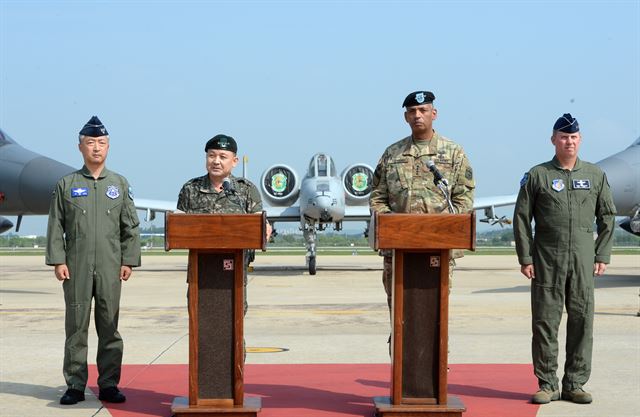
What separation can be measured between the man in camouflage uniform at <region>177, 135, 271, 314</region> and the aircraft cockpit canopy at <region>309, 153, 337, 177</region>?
21.1 metres

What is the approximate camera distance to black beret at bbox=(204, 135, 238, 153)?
5.85 metres

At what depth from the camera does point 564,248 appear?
612cm

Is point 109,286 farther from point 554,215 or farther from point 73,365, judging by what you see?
point 554,215

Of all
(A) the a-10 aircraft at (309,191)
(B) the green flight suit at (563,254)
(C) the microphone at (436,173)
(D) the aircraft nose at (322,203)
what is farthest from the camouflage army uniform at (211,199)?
(D) the aircraft nose at (322,203)

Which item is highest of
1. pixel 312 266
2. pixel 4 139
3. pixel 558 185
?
pixel 4 139

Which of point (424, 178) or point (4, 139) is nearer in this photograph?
point (424, 178)

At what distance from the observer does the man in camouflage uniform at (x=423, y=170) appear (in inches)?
235

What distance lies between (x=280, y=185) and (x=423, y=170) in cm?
2709

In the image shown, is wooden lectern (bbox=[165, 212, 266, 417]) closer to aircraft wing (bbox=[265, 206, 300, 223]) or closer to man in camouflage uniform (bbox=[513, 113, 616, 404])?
man in camouflage uniform (bbox=[513, 113, 616, 404])

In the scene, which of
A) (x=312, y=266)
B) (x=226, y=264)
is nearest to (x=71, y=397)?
(x=226, y=264)

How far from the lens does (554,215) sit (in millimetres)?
6145

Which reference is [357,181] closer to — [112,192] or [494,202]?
[494,202]

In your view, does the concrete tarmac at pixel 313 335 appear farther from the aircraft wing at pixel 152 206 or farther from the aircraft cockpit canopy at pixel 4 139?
the aircraft wing at pixel 152 206

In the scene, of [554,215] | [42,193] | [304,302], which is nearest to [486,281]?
[304,302]
